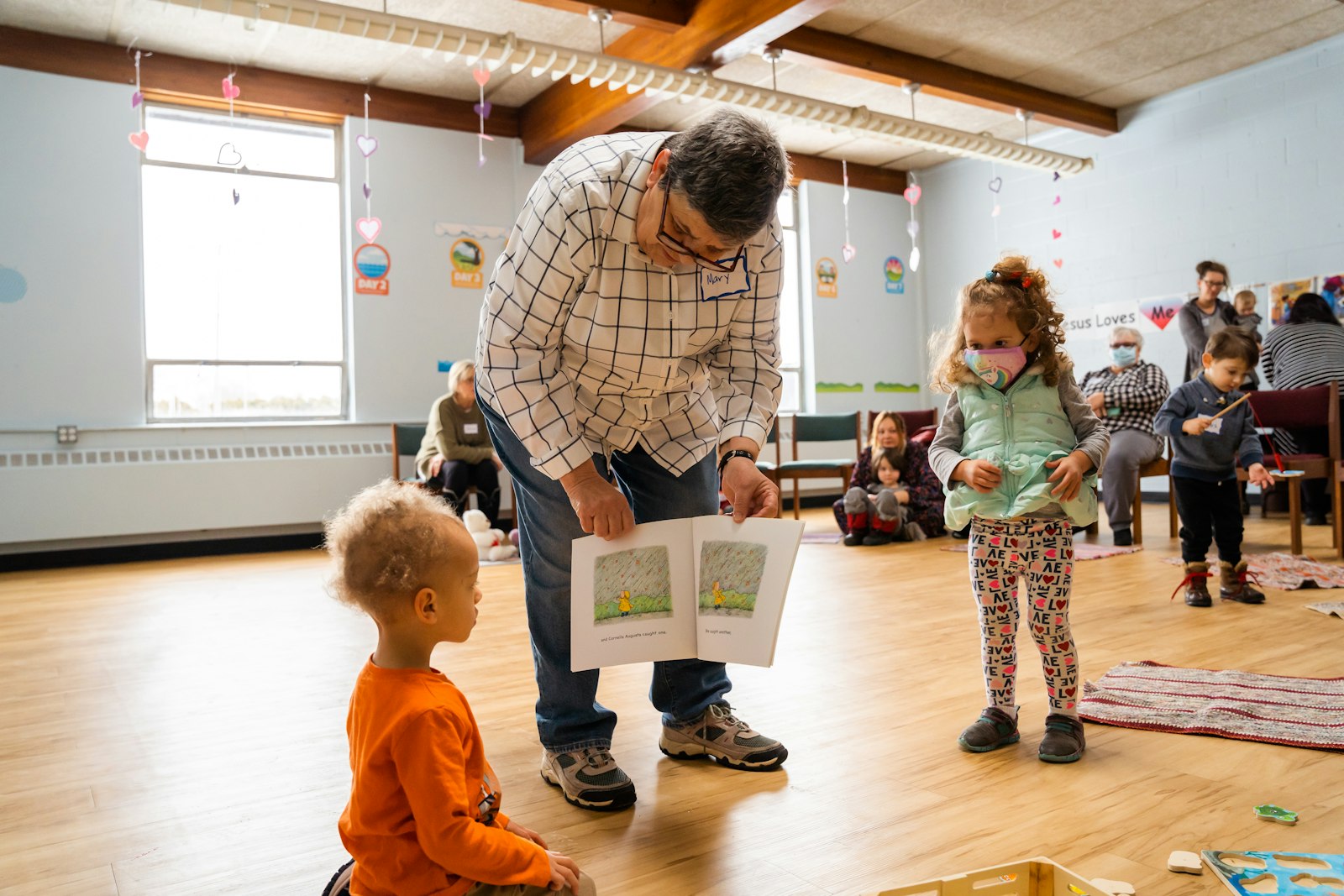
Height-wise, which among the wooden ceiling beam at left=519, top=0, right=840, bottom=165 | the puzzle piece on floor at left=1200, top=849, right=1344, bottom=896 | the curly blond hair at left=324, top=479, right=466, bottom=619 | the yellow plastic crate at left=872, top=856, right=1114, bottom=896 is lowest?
the puzzle piece on floor at left=1200, top=849, right=1344, bottom=896

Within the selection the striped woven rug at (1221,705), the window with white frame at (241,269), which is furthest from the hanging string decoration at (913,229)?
the striped woven rug at (1221,705)

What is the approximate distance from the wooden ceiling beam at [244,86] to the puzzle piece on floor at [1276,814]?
5.90 meters

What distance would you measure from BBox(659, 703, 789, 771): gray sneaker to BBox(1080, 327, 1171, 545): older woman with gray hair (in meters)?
3.68

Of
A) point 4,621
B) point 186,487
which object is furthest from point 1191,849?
point 186,487

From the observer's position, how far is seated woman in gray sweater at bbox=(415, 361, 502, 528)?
18.0 ft

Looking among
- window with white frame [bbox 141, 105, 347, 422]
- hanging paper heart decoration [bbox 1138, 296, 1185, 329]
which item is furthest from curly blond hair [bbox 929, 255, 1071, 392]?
hanging paper heart decoration [bbox 1138, 296, 1185, 329]

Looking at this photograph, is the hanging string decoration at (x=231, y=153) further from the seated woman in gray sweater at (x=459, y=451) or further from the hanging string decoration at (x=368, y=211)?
the seated woman in gray sweater at (x=459, y=451)

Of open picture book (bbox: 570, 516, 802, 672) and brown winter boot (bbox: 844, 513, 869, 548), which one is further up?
open picture book (bbox: 570, 516, 802, 672)

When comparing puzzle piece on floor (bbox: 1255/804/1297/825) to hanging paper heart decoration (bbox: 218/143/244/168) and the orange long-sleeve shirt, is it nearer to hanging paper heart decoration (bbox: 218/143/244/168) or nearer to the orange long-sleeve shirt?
the orange long-sleeve shirt

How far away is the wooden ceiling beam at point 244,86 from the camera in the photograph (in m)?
5.11

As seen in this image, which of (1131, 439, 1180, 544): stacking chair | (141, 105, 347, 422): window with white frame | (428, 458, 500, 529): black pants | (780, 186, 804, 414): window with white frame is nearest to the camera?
(1131, 439, 1180, 544): stacking chair

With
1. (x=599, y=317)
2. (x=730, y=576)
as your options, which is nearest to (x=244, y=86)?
(x=599, y=317)

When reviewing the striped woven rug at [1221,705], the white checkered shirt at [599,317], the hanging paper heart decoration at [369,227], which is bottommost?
the striped woven rug at [1221,705]

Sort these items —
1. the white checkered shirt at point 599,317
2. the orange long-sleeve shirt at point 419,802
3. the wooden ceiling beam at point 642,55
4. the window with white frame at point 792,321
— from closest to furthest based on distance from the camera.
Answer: the orange long-sleeve shirt at point 419,802 < the white checkered shirt at point 599,317 < the wooden ceiling beam at point 642,55 < the window with white frame at point 792,321
